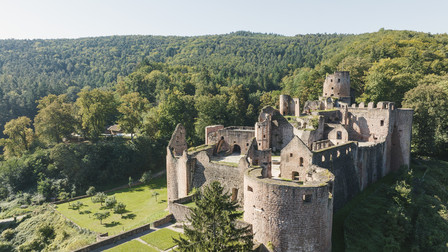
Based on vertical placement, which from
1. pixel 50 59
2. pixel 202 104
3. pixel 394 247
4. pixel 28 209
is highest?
pixel 50 59

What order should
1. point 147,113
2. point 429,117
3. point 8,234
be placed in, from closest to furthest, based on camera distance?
point 8,234, point 429,117, point 147,113

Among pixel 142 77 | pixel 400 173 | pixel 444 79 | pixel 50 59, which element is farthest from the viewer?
pixel 50 59

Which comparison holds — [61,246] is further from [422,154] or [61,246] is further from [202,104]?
[422,154]

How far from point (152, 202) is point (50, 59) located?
130295mm

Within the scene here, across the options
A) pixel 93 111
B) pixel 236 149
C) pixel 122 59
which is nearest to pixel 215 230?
pixel 236 149

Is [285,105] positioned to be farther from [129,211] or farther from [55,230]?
[55,230]

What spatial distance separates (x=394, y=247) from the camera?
2288 centimetres

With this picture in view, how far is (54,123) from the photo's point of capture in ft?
170

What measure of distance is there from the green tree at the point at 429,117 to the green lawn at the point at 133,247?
39.1m

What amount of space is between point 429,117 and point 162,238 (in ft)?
128

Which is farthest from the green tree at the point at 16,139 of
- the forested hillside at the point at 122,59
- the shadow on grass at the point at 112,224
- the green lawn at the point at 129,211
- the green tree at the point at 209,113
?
the green tree at the point at 209,113

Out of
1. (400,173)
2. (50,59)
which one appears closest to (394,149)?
(400,173)

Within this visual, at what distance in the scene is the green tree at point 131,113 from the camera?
181ft

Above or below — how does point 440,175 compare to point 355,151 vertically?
below
